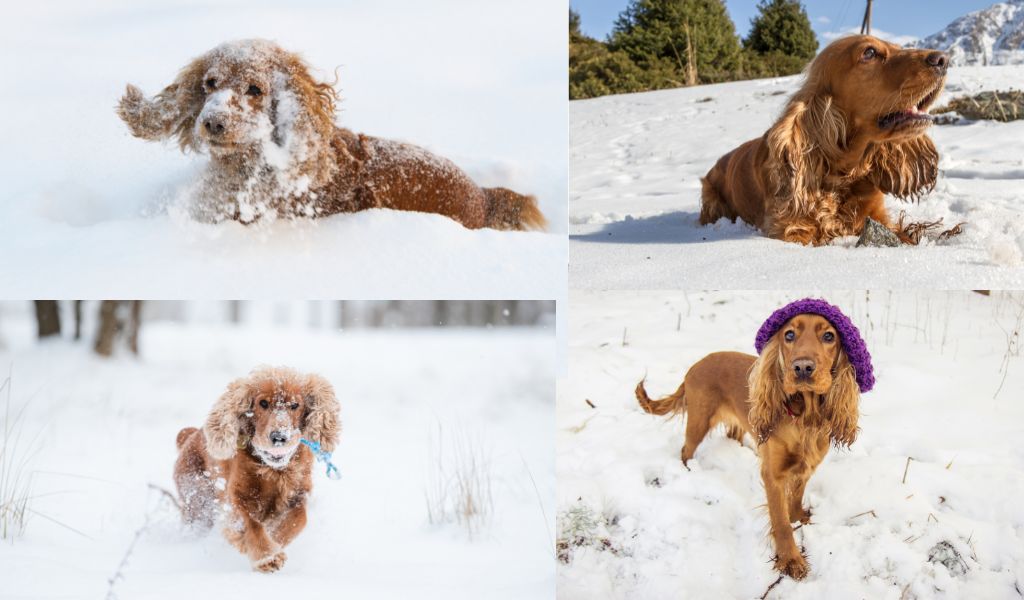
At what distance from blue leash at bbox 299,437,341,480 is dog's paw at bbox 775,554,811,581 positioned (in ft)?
3.95

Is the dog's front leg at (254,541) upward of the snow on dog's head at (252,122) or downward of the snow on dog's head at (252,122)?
downward

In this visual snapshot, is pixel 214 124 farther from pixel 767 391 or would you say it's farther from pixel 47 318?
pixel 767 391

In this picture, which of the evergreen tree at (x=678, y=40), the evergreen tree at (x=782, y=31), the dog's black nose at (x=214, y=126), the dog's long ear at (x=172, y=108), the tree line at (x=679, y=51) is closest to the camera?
the dog's black nose at (x=214, y=126)

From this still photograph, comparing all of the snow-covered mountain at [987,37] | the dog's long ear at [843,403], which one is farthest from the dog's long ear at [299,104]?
the snow-covered mountain at [987,37]

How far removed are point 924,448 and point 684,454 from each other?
0.63 meters

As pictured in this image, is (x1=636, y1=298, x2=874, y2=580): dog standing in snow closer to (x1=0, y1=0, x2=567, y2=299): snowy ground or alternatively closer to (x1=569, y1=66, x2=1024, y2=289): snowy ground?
(x1=569, y1=66, x2=1024, y2=289): snowy ground

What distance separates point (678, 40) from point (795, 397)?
3605mm

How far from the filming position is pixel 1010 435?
6.79ft

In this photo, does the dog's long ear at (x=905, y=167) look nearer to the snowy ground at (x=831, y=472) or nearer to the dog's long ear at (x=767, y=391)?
the snowy ground at (x=831, y=472)

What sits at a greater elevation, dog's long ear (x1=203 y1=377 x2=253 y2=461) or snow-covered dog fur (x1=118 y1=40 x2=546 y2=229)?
snow-covered dog fur (x1=118 y1=40 x2=546 y2=229)

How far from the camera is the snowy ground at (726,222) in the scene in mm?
2029

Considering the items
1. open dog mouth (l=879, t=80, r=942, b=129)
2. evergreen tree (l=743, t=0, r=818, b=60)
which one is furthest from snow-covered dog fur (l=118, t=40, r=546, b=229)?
evergreen tree (l=743, t=0, r=818, b=60)

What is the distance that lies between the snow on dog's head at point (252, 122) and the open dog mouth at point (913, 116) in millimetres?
1512

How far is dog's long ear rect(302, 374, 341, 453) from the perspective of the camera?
212cm
